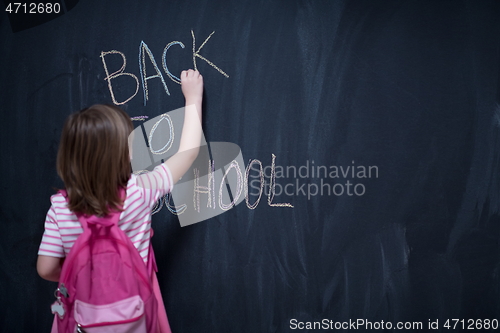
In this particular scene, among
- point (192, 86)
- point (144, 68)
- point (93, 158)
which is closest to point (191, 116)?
point (192, 86)

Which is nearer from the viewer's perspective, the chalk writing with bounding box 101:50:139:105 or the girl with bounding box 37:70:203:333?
the girl with bounding box 37:70:203:333

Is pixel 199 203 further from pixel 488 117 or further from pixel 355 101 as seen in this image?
pixel 488 117

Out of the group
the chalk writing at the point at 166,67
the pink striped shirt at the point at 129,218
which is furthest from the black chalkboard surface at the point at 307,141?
the pink striped shirt at the point at 129,218

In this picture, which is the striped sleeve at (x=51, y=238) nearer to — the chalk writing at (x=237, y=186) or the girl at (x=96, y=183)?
the girl at (x=96, y=183)

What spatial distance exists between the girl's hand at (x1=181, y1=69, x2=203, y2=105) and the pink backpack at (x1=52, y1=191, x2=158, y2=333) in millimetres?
395

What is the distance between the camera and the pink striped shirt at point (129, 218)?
2.95 ft

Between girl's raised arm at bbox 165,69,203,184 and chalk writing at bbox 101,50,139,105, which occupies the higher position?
chalk writing at bbox 101,50,139,105

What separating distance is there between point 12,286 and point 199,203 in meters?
0.63

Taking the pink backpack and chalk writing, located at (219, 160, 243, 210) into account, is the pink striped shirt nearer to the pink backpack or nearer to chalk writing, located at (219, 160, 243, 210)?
the pink backpack

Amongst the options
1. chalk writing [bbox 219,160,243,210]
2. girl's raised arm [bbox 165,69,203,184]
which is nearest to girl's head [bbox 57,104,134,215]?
girl's raised arm [bbox 165,69,203,184]

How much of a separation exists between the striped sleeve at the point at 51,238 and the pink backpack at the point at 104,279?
5 cm

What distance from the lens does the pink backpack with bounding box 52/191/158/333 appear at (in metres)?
0.88

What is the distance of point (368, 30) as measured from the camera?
1.10 m

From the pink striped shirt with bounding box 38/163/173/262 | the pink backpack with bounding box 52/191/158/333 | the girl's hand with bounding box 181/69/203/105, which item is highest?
the girl's hand with bounding box 181/69/203/105
